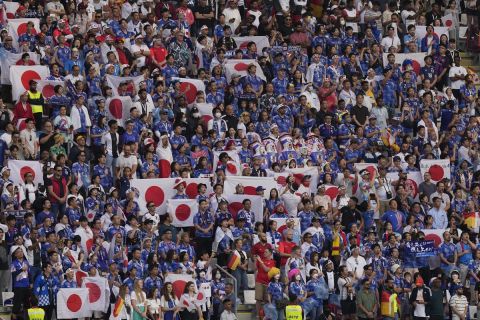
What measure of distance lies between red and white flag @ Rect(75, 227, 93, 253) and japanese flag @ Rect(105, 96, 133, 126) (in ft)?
14.6

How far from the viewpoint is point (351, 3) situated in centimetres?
5034

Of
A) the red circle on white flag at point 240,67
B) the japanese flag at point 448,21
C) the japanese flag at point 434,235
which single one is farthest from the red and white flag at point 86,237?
the japanese flag at point 448,21

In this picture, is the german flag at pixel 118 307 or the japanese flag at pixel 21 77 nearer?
the german flag at pixel 118 307

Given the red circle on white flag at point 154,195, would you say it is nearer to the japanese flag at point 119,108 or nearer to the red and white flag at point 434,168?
the japanese flag at point 119,108

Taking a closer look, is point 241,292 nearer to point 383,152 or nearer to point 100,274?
point 100,274

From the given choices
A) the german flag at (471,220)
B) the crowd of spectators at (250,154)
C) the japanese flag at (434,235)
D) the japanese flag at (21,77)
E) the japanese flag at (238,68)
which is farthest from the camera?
the japanese flag at (238,68)

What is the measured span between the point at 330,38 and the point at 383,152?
433cm

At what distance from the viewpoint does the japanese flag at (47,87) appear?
43.7 metres

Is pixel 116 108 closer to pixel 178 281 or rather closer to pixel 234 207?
pixel 234 207

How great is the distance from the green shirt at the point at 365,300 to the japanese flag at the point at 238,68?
750cm

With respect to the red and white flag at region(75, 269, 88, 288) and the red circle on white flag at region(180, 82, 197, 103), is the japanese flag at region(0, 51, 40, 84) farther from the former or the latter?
the red and white flag at region(75, 269, 88, 288)

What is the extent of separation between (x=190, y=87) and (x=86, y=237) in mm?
6691

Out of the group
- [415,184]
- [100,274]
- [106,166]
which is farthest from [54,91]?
[415,184]

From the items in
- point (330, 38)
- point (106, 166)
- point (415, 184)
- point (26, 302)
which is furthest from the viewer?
point (330, 38)
